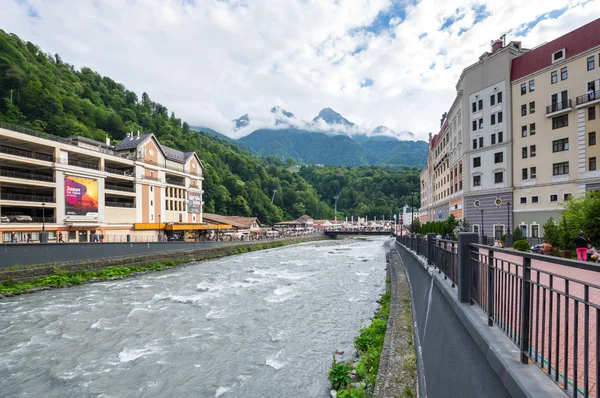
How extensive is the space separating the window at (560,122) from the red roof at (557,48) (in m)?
5.22

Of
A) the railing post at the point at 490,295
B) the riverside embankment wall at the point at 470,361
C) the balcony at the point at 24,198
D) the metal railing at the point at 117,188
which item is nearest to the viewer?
the riverside embankment wall at the point at 470,361

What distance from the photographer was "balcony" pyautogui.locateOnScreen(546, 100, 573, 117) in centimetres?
2866

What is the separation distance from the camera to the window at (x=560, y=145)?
29281 millimetres

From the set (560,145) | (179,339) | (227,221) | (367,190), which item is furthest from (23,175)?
(367,190)

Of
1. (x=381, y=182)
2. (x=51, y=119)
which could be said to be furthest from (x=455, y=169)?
(x=381, y=182)

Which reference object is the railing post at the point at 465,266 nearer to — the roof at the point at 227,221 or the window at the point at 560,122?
the window at the point at 560,122

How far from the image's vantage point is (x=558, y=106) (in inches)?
1160

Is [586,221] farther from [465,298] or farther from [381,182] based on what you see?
[381,182]

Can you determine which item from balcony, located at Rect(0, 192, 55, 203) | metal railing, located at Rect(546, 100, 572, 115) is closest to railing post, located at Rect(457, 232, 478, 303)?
metal railing, located at Rect(546, 100, 572, 115)

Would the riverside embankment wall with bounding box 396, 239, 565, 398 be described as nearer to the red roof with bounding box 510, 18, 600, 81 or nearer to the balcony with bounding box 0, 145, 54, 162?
the red roof with bounding box 510, 18, 600, 81

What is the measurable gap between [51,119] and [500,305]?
80.7 m

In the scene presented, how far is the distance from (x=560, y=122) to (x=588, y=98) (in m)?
2.92

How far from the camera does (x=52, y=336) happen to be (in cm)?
1253

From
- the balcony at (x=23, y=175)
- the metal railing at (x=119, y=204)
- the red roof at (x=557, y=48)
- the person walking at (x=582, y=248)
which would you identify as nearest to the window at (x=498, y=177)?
the red roof at (x=557, y=48)
